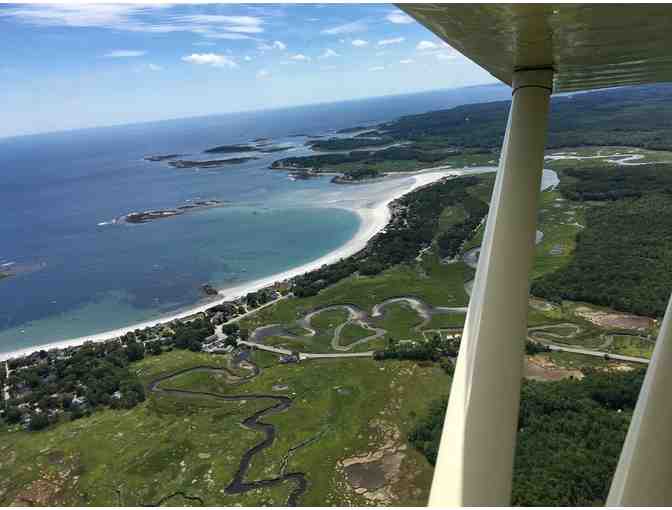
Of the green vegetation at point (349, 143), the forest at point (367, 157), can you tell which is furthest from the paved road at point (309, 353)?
the green vegetation at point (349, 143)

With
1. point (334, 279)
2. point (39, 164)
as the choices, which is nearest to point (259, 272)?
point (334, 279)

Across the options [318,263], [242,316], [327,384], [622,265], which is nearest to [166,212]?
[318,263]

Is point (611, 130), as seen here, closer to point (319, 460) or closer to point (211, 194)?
point (211, 194)

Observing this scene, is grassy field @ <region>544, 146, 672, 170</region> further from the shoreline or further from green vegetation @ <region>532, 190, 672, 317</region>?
green vegetation @ <region>532, 190, 672, 317</region>

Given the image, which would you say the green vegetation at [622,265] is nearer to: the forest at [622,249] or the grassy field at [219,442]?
the forest at [622,249]

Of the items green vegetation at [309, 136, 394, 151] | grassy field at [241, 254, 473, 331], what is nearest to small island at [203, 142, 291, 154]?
green vegetation at [309, 136, 394, 151]
